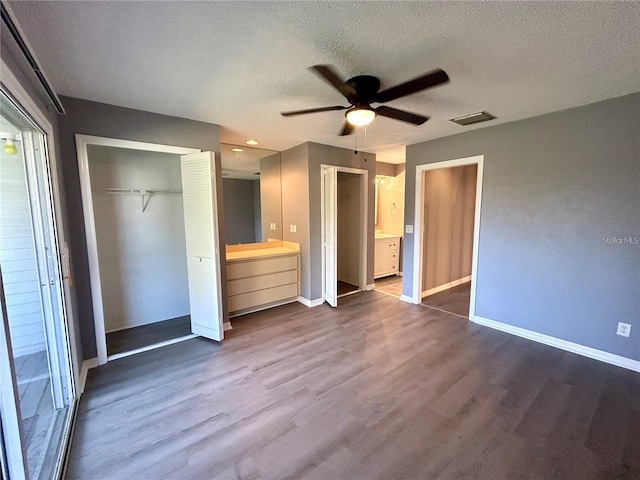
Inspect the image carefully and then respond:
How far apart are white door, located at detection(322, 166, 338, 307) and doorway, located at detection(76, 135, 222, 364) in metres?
1.61

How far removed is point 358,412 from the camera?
1940 millimetres

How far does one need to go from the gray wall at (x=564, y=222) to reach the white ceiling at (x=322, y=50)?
12.7 inches

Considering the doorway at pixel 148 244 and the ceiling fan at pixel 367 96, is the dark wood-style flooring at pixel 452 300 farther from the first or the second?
the doorway at pixel 148 244

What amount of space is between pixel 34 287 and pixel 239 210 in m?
2.71

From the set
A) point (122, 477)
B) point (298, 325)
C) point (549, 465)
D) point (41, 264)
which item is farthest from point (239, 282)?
point (549, 465)

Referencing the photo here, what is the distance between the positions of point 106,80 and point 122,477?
2.58m

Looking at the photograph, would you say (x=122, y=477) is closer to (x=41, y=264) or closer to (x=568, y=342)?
(x=41, y=264)

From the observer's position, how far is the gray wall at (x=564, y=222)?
95.4 inches

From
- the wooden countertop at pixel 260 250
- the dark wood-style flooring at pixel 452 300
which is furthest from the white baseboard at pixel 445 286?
the wooden countertop at pixel 260 250

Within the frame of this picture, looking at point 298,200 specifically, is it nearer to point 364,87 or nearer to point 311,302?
point 311,302

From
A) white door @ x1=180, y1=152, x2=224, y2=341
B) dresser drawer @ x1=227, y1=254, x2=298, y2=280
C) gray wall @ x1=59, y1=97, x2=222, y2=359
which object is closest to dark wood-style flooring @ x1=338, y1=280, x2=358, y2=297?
dresser drawer @ x1=227, y1=254, x2=298, y2=280

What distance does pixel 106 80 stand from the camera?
6.66 feet

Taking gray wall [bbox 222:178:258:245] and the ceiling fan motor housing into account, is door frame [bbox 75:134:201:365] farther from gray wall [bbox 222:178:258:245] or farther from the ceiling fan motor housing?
the ceiling fan motor housing

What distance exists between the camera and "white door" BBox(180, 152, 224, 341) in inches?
111
